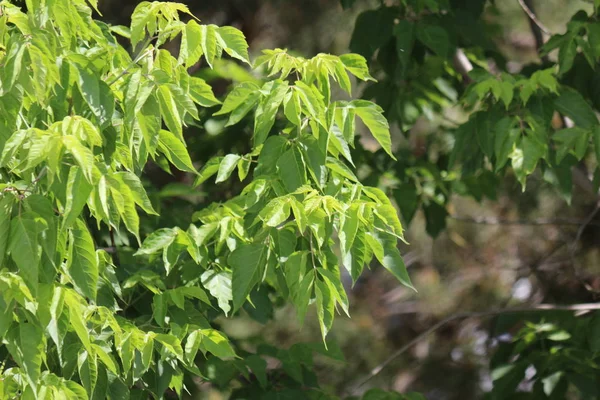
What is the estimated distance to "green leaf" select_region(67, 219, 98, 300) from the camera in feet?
6.17

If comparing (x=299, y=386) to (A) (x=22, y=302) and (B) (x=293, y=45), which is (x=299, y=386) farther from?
(B) (x=293, y=45)

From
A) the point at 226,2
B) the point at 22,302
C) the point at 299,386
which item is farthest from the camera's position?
the point at 226,2

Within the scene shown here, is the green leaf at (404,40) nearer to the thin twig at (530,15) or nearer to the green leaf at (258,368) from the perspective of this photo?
the thin twig at (530,15)

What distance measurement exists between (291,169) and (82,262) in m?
0.48

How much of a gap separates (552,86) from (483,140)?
273 millimetres

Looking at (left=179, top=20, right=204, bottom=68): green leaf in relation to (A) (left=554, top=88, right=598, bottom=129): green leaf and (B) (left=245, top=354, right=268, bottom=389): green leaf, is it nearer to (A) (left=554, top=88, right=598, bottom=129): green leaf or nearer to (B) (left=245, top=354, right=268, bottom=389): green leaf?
(B) (left=245, top=354, right=268, bottom=389): green leaf

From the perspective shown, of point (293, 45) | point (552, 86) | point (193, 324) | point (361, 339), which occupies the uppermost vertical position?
point (552, 86)

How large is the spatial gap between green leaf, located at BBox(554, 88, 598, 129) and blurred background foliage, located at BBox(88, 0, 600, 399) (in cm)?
69

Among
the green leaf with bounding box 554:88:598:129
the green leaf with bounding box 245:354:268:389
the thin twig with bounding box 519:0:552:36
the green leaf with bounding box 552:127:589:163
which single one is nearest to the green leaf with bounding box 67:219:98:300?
the green leaf with bounding box 245:354:268:389

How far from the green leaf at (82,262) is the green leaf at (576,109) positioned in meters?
1.68

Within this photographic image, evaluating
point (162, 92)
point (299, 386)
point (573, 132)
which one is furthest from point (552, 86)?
point (162, 92)

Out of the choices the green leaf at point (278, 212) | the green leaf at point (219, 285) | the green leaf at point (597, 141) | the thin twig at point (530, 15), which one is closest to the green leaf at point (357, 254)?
the green leaf at point (278, 212)

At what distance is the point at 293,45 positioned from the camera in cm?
582

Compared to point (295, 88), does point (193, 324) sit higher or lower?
lower
